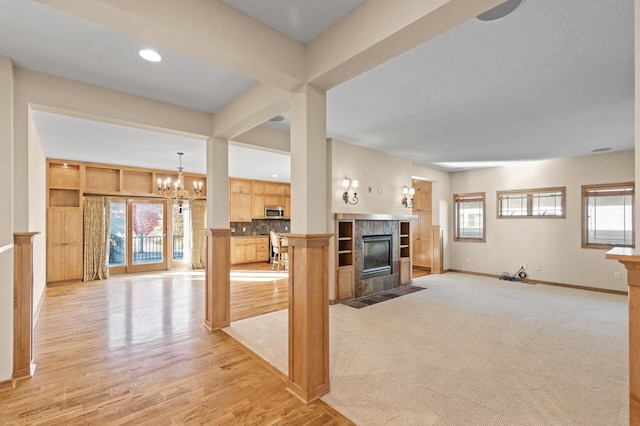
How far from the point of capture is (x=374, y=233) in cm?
580

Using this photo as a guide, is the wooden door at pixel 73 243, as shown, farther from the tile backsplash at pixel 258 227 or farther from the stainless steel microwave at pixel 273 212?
the stainless steel microwave at pixel 273 212

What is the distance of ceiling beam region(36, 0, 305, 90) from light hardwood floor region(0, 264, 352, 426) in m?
2.44

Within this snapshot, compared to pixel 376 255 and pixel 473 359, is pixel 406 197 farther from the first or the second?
pixel 473 359

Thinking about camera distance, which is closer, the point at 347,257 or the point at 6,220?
the point at 6,220

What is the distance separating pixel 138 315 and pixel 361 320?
10.4 feet

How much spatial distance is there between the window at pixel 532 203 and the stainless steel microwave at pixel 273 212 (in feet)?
20.4

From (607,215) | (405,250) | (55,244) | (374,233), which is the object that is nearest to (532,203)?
(607,215)

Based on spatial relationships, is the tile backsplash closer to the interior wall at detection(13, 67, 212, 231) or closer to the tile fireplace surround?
the tile fireplace surround

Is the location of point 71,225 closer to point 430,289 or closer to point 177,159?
point 177,159

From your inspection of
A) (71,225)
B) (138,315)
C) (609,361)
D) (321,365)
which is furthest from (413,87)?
(71,225)

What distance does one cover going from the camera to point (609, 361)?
2977mm

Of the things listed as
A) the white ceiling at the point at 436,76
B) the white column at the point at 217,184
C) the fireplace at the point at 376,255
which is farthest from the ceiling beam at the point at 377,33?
the fireplace at the point at 376,255

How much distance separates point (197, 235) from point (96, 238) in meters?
2.26

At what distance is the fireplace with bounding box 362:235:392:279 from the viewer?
5660 millimetres
